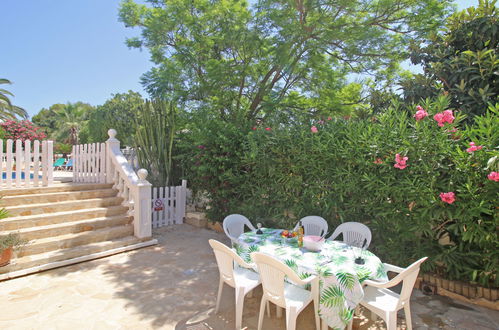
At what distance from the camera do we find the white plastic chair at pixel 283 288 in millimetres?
2090

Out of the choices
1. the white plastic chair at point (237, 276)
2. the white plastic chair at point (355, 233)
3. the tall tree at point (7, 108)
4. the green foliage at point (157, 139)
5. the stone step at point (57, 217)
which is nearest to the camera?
the white plastic chair at point (237, 276)

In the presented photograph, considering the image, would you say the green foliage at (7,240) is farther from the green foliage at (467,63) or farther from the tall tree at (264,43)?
the green foliage at (467,63)

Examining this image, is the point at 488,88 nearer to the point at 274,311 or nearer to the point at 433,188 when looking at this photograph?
the point at 433,188

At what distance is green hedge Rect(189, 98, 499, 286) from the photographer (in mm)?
2639

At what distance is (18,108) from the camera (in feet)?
61.3

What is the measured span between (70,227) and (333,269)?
175 inches

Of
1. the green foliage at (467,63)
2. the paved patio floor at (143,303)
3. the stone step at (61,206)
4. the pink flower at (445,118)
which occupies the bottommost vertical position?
the paved patio floor at (143,303)

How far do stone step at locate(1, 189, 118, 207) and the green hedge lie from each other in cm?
309

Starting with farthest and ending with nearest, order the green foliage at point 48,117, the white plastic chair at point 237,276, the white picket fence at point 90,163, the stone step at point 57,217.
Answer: the green foliage at point 48,117, the white picket fence at point 90,163, the stone step at point 57,217, the white plastic chair at point 237,276

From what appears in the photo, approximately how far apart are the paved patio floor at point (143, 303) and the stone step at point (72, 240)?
19.8 inches

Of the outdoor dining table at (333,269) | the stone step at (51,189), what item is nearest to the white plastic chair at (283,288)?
the outdoor dining table at (333,269)

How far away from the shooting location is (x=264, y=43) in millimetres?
6551

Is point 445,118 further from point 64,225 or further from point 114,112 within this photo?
point 114,112

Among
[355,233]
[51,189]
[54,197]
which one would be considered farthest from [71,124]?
[355,233]
